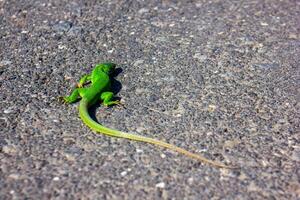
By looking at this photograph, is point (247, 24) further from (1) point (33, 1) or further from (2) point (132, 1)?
(1) point (33, 1)

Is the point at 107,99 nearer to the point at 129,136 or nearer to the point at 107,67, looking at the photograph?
the point at 107,67

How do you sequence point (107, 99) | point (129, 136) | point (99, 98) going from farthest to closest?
point (99, 98) < point (107, 99) < point (129, 136)

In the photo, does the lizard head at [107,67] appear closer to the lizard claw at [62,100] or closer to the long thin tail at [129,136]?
the lizard claw at [62,100]

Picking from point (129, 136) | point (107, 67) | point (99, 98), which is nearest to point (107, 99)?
point (99, 98)

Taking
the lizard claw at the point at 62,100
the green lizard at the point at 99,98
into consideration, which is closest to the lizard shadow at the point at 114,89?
the green lizard at the point at 99,98

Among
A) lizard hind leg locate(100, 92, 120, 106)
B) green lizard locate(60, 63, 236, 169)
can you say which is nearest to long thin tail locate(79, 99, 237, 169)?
green lizard locate(60, 63, 236, 169)

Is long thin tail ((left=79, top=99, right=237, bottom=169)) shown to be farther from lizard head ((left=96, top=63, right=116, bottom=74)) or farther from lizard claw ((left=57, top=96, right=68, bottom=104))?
lizard head ((left=96, top=63, right=116, bottom=74))
